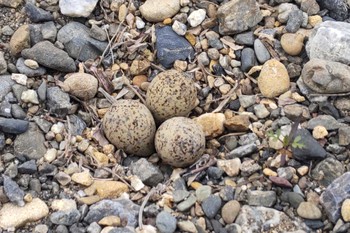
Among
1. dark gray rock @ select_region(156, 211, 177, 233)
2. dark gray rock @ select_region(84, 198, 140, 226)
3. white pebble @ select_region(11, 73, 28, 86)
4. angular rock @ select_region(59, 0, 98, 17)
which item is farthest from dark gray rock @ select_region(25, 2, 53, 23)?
dark gray rock @ select_region(156, 211, 177, 233)

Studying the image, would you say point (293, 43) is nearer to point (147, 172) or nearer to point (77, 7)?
point (147, 172)

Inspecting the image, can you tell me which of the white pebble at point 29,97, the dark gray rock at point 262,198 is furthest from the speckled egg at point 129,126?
the dark gray rock at point 262,198

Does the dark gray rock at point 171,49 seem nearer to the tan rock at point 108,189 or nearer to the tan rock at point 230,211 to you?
the tan rock at point 108,189

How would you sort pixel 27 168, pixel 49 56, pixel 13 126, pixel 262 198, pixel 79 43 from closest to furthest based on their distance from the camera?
pixel 262 198 → pixel 27 168 → pixel 13 126 → pixel 49 56 → pixel 79 43

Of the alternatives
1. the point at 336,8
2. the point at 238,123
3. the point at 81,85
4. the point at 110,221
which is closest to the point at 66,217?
the point at 110,221

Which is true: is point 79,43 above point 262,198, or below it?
above

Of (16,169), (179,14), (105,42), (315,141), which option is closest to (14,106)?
(16,169)

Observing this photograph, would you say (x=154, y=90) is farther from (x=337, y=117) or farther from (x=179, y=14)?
(x=337, y=117)

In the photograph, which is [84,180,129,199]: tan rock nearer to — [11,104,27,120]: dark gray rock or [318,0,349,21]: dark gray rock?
[11,104,27,120]: dark gray rock
